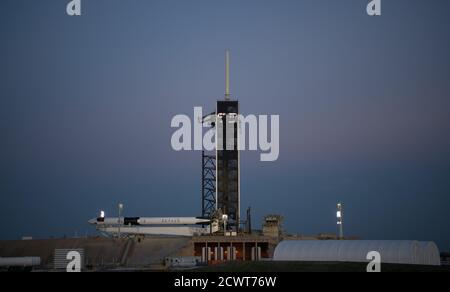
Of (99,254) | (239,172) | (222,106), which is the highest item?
(222,106)

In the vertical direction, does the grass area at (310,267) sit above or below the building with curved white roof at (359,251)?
below

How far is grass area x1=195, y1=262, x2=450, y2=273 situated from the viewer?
93750 mm

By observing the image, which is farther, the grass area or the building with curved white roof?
the building with curved white roof

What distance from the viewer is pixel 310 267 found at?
328 feet

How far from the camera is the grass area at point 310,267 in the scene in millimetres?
93750

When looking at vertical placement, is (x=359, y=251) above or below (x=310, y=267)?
above

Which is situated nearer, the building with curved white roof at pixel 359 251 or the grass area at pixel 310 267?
the grass area at pixel 310 267

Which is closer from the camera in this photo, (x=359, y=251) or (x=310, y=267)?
(x=310, y=267)

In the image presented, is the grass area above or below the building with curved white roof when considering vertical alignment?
below

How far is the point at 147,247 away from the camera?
14775cm
